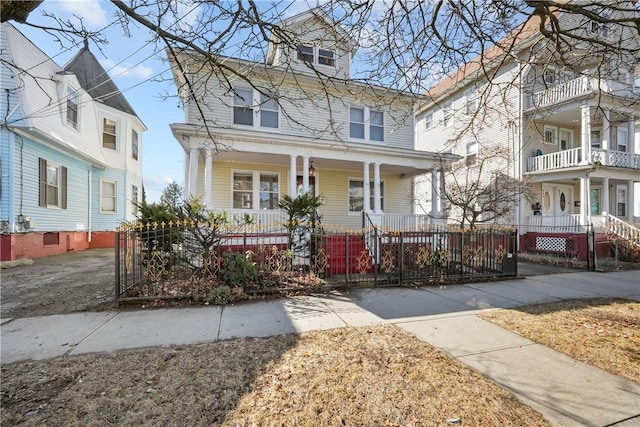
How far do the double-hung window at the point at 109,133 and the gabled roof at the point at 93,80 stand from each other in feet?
2.65

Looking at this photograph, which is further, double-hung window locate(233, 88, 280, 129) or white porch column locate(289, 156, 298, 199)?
double-hung window locate(233, 88, 280, 129)

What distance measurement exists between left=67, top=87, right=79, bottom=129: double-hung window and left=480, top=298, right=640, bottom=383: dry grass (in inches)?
621

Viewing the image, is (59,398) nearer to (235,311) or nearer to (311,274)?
(235,311)

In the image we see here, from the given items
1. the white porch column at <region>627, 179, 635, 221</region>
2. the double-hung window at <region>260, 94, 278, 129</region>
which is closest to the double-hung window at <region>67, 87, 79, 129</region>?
the double-hung window at <region>260, 94, 278, 129</region>

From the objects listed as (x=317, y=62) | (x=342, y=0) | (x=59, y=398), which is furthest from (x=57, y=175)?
(x=342, y=0)

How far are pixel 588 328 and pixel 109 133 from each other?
742 inches

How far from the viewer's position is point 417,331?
13.5ft

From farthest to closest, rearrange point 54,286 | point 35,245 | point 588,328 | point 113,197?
point 113,197
point 35,245
point 54,286
point 588,328

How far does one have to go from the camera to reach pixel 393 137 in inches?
498

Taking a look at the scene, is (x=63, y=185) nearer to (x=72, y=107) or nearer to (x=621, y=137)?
(x=72, y=107)

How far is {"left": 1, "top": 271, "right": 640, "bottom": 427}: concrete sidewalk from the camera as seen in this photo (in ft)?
8.73

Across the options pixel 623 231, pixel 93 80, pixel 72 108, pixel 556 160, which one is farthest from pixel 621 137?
pixel 93 80

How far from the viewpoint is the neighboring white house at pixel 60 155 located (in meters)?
9.02

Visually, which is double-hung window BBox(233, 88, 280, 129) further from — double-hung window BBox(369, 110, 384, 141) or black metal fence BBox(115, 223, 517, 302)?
black metal fence BBox(115, 223, 517, 302)
